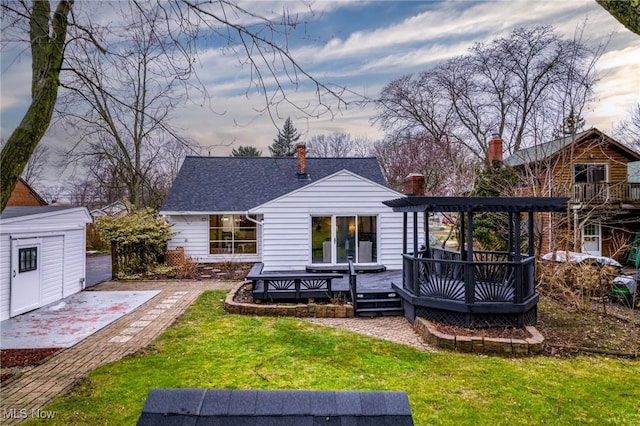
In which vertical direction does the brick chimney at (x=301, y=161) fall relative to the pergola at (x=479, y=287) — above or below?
above

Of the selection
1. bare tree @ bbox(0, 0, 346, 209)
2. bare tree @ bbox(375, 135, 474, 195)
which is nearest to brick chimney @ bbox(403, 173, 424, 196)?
bare tree @ bbox(375, 135, 474, 195)

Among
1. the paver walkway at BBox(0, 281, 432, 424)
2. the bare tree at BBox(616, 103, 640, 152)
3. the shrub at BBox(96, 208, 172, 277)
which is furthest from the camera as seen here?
the bare tree at BBox(616, 103, 640, 152)

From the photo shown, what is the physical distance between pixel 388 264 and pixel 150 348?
850 centimetres

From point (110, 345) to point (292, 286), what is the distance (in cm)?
455

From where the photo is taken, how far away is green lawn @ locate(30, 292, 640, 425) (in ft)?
13.8

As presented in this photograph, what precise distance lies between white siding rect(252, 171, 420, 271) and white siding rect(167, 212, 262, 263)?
5.22 m

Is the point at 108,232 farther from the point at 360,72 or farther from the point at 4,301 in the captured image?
the point at 360,72

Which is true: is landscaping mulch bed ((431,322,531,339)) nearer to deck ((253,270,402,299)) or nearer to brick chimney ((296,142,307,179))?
deck ((253,270,402,299))

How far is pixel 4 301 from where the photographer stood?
27.9 feet

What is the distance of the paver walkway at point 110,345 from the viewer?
4605 mm

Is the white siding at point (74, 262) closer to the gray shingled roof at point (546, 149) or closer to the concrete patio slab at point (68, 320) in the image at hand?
the concrete patio slab at point (68, 320)

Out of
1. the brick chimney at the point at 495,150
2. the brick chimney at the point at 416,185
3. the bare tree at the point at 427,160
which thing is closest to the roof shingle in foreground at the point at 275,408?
the brick chimney at the point at 416,185

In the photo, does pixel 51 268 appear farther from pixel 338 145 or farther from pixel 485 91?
pixel 338 145

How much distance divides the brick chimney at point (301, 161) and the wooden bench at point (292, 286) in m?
9.58
